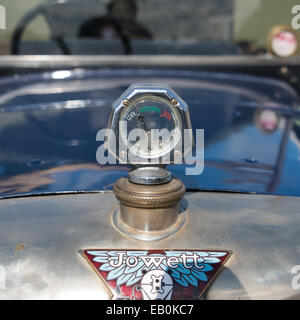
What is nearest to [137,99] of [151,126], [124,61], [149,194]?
[151,126]

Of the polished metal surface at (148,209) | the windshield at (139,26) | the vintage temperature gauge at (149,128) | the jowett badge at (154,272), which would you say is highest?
the windshield at (139,26)

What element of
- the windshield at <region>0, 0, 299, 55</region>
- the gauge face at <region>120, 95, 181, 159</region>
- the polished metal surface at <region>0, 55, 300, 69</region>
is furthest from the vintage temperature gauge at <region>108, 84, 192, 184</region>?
the windshield at <region>0, 0, 299, 55</region>

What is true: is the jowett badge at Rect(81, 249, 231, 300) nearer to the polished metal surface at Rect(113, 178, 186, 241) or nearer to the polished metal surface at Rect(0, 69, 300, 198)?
the polished metal surface at Rect(113, 178, 186, 241)

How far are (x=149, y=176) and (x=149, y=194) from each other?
4cm

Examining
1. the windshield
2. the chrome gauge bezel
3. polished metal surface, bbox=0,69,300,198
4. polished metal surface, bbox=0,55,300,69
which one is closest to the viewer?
the chrome gauge bezel

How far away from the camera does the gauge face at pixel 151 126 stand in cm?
79

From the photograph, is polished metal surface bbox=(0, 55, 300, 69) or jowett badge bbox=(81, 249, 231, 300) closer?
jowett badge bbox=(81, 249, 231, 300)

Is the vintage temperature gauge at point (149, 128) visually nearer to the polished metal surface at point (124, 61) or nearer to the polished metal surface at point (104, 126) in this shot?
the polished metal surface at point (104, 126)

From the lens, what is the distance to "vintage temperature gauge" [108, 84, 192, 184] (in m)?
0.78

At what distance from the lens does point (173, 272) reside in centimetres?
80

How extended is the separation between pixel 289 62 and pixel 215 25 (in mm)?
479

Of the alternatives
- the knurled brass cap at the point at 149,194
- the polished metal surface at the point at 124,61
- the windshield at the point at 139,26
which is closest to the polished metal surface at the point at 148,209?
the knurled brass cap at the point at 149,194

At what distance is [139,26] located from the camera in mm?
2359

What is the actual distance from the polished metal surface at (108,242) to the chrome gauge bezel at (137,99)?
0.16 meters
